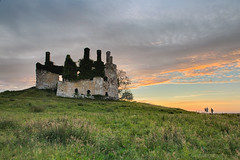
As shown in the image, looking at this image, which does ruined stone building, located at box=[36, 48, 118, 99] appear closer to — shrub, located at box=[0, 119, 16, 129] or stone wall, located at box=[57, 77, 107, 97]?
stone wall, located at box=[57, 77, 107, 97]

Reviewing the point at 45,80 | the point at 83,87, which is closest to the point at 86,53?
the point at 83,87

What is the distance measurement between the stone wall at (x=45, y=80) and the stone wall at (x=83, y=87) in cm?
681

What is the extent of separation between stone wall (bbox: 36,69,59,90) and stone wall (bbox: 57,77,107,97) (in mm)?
6813

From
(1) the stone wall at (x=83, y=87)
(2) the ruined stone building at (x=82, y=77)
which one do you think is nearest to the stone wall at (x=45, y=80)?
(2) the ruined stone building at (x=82, y=77)

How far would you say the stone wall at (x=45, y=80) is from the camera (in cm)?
5378

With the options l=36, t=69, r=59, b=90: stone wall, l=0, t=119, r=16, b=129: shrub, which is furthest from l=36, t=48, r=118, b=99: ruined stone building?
A: l=0, t=119, r=16, b=129: shrub

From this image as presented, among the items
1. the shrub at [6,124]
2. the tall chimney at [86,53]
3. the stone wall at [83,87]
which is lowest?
the shrub at [6,124]

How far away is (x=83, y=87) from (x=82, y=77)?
284 cm

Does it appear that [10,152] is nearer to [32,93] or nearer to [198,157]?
[198,157]

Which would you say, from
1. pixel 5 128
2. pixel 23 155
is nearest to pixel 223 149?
pixel 23 155

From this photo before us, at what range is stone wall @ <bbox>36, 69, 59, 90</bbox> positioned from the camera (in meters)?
53.8

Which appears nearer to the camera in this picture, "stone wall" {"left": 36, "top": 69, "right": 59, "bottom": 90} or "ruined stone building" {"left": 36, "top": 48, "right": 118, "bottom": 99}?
"ruined stone building" {"left": 36, "top": 48, "right": 118, "bottom": 99}

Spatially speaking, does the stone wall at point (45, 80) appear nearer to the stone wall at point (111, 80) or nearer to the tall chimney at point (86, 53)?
the tall chimney at point (86, 53)

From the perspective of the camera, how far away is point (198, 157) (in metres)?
5.72
